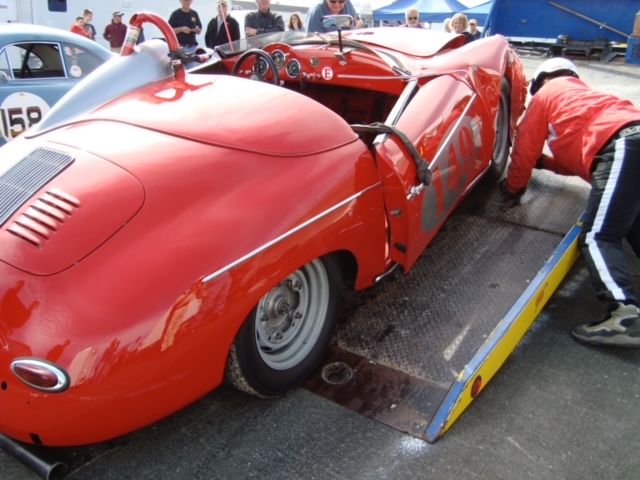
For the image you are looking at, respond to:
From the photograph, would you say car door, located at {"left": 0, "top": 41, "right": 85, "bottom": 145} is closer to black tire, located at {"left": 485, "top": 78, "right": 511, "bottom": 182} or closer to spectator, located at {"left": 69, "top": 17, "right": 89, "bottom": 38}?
black tire, located at {"left": 485, "top": 78, "right": 511, "bottom": 182}

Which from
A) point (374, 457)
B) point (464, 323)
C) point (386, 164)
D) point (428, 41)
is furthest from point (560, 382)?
point (428, 41)

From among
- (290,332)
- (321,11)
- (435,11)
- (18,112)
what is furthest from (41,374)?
(435,11)

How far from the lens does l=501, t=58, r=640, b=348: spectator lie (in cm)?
273

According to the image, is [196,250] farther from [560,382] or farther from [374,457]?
[560,382]

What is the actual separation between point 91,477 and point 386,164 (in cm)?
169

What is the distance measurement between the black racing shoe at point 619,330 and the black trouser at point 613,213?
0.32 feet

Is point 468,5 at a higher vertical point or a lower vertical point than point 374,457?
higher

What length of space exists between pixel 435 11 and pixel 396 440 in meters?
20.4

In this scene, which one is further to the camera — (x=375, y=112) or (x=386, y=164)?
(x=375, y=112)

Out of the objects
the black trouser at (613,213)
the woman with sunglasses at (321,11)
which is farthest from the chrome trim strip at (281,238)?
the woman with sunglasses at (321,11)

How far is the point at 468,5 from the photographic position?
20.7 meters

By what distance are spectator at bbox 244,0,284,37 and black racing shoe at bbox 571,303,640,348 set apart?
5.88 metres

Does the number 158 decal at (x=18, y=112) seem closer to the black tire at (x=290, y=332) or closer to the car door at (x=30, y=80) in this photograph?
the car door at (x=30, y=80)

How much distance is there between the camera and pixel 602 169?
9.80ft
